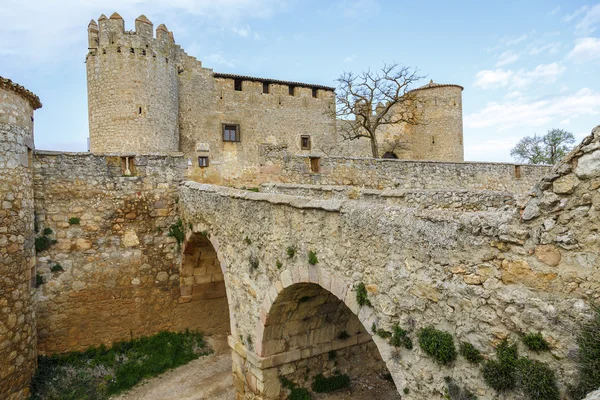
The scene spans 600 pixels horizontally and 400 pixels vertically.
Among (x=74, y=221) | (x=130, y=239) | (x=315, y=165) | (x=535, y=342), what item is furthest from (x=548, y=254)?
(x=74, y=221)

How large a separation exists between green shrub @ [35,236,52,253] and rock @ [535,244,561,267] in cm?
1049

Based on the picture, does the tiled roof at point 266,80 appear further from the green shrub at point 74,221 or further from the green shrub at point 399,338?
the green shrub at point 399,338

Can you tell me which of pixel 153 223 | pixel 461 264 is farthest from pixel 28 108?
pixel 461 264

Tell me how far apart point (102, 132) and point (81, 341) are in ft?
43.9

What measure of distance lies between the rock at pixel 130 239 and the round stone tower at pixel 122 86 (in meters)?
11.0

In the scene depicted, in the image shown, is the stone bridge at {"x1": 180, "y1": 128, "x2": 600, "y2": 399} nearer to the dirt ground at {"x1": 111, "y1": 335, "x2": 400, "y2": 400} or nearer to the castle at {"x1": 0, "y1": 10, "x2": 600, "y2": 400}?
the castle at {"x1": 0, "y1": 10, "x2": 600, "y2": 400}

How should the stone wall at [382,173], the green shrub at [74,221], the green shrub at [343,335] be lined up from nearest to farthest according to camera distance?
1. the green shrub at [343,335]
2. the green shrub at [74,221]
3. the stone wall at [382,173]

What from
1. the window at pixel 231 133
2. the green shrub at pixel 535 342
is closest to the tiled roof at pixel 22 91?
the green shrub at pixel 535 342

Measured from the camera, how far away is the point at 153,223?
1110 cm

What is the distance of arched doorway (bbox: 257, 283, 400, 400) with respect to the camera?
703 centimetres

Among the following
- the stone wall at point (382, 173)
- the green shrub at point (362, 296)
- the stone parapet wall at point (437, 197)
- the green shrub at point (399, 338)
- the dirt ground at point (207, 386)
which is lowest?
the dirt ground at point (207, 386)

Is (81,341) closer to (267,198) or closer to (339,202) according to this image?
(267,198)

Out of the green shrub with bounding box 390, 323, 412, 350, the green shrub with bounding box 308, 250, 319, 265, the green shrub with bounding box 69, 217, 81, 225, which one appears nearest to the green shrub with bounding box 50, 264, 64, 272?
the green shrub with bounding box 69, 217, 81, 225

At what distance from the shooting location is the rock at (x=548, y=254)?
9.86 ft
